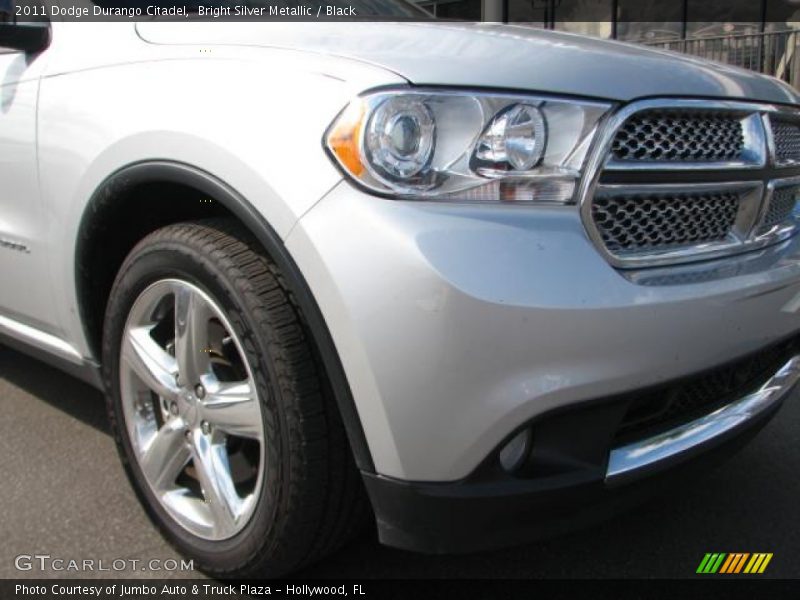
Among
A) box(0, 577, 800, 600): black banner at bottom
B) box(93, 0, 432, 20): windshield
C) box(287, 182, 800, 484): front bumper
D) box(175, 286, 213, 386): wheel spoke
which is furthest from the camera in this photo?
box(93, 0, 432, 20): windshield

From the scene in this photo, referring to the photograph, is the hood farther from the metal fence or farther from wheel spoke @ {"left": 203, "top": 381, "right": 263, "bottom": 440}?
the metal fence

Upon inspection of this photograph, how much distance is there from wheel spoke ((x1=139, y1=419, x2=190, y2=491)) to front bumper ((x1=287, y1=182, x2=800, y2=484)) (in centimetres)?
75

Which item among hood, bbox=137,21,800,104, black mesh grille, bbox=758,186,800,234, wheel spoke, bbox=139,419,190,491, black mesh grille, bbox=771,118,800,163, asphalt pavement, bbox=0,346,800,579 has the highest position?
hood, bbox=137,21,800,104

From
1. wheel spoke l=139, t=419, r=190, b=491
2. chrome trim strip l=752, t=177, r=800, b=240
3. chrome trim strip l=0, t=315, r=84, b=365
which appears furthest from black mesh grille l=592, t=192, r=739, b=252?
chrome trim strip l=0, t=315, r=84, b=365

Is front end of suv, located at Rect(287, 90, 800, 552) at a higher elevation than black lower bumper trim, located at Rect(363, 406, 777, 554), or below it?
higher

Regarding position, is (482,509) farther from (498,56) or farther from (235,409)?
(498,56)

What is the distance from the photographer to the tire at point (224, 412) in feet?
5.75

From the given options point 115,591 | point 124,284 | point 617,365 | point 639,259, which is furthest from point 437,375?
point 115,591

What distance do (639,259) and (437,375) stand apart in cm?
54

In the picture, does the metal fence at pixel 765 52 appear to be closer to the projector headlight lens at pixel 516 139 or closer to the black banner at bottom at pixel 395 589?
the black banner at bottom at pixel 395 589

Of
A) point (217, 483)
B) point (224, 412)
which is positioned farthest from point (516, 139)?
point (217, 483)

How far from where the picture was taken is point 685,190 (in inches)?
72.6

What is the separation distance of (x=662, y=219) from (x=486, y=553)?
1.10m

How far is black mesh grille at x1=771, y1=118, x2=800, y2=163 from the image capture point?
2.16m
